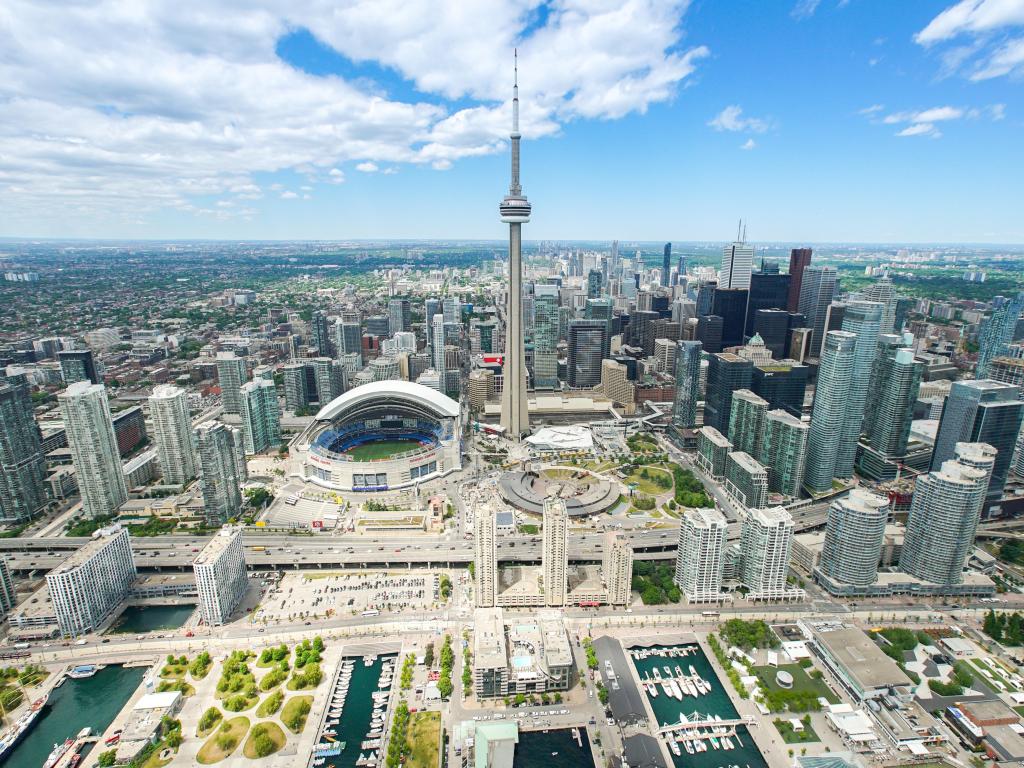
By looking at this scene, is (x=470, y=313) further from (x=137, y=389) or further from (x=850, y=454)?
(x=850, y=454)

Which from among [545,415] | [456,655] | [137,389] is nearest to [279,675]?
[456,655]

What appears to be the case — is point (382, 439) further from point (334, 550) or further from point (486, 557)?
point (486, 557)

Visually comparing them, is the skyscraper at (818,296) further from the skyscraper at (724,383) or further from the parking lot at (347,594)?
the parking lot at (347,594)

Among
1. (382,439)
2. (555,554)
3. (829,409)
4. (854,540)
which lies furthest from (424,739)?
(829,409)

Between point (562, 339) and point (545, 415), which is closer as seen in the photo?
point (545, 415)

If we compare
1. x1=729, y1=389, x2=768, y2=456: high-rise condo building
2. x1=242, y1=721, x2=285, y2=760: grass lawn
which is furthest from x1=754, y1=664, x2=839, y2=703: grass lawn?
x1=242, y1=721, x2=285, y2=760: grass lawn

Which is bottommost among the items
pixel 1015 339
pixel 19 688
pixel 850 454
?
pixel 19 688

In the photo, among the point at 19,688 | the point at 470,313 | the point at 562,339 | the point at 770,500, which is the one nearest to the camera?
the point at 19,688
